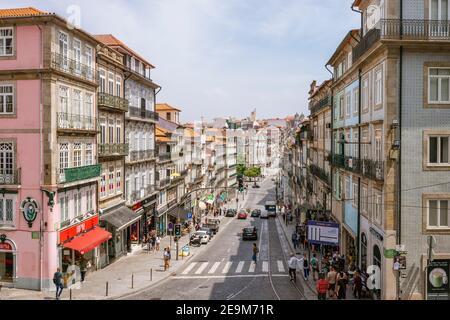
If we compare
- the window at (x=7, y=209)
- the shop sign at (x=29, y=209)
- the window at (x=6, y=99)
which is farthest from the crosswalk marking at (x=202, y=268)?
the window at (x=6, y=99)

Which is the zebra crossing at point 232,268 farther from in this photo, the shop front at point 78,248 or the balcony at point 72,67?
the balcony at point 72,67

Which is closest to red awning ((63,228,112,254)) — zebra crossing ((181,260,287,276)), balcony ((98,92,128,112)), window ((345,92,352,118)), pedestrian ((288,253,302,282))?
zebra crossing ((181,260,287,276))

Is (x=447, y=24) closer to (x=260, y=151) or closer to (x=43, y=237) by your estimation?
(x=43, y=237)

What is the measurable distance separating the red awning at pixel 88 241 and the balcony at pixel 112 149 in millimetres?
5616

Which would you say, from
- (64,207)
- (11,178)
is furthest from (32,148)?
(64,207)

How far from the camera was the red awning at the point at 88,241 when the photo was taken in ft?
96.9

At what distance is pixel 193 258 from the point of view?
41156 millimetres

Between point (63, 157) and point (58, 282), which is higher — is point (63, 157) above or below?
above

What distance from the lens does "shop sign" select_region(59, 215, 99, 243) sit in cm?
2923

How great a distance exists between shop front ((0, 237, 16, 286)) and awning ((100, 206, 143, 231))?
8.30 meters

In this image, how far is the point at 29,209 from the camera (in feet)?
91.6

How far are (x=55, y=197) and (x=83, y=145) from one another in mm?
5464

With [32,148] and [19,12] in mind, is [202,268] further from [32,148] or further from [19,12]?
[19,12]

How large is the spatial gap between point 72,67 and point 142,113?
1732cm
